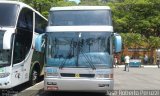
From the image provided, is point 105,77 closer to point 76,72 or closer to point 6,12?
point 76,72

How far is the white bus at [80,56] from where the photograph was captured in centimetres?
1310

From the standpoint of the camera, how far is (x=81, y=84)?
1306 centimetres

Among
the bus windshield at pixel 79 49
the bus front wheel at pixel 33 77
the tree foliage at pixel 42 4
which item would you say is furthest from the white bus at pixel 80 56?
the tree foliage at pixel 42 4

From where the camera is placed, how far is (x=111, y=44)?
44.2ft

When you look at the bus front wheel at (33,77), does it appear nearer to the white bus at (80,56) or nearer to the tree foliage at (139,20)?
the white bus at (80,56)

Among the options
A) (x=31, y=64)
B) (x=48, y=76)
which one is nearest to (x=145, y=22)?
(x=31, y=64)

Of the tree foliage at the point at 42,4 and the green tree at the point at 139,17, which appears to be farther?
the green tree at the point at 139,17

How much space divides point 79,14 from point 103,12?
35.6 inches

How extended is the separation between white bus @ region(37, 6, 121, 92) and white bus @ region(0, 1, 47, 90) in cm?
132

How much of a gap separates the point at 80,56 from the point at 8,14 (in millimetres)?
3293

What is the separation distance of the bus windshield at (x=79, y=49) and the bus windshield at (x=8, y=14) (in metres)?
1.64

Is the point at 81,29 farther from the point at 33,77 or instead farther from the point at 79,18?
the point at 33,77

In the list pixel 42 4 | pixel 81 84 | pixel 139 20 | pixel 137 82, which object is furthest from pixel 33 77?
pixel 139 20

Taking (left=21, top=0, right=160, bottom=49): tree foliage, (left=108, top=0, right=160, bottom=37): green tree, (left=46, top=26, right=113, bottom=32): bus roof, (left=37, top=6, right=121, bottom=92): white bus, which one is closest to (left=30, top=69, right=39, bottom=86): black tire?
(left=37, top=6, right=121, bottom=92): white bus
